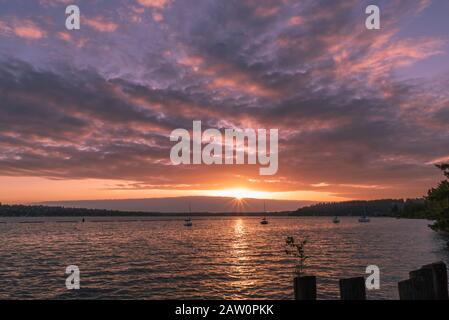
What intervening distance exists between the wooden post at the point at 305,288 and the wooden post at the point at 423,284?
161 cm

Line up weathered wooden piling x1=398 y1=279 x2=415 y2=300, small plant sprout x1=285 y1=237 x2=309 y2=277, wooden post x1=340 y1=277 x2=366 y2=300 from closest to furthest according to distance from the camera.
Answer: wooden post x1=340 y1=277 x2=366 y2=300, weathered wooden piling x1=398 y1=279 x2=415 y2=300, small plant sprout x1=285 y1=237 x2=309 y2=277

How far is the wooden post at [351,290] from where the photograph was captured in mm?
5512

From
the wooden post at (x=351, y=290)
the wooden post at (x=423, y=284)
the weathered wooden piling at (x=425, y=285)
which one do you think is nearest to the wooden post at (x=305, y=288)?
the wooden post at (x=351, y=290)

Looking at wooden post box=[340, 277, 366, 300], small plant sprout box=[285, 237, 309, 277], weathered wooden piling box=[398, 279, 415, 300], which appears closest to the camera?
wooden post box=[340, 277, 366, 300]

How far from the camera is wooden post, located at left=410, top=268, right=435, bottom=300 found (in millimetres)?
5824

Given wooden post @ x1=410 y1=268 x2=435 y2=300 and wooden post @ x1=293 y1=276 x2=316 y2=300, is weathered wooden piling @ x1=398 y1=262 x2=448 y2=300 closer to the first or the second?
wooden post @ x1=410 y1=268 x2=435 y2=300

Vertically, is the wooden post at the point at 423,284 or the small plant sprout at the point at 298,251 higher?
the wooden post at the point at 423,284

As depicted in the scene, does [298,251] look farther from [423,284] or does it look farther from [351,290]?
[351,290]

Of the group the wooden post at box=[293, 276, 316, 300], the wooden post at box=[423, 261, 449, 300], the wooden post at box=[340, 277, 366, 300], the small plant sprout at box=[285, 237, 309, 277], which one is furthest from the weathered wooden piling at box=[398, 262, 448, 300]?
the small plant sprout at box=[285, 237, 309, 277]

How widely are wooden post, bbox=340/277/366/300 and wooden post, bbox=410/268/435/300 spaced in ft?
3.08

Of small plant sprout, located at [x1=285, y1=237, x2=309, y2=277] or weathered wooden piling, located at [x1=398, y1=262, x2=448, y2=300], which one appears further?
Answer: small plant sprout, located at [x1=285, y1=237, x2=309, y2=277]

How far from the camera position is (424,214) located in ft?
169

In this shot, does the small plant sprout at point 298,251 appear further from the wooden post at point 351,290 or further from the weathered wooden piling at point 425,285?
the wooden post at point 351,290
